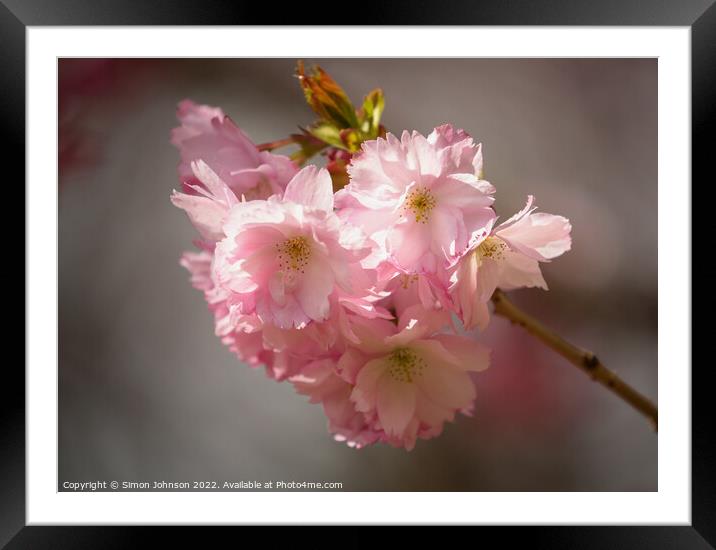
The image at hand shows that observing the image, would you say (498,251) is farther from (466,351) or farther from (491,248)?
(466,351)

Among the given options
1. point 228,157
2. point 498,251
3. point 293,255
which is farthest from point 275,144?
point 498,251

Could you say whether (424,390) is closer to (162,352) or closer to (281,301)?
(281,301)

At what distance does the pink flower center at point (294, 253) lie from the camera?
23.8 inches

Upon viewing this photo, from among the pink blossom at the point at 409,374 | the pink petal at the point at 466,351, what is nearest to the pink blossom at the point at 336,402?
the pink blossom at the point at 409,374

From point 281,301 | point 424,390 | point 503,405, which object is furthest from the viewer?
point 503,405

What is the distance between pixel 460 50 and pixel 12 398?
2.61 feet

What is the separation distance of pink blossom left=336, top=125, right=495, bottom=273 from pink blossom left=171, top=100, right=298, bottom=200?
0.40 feet

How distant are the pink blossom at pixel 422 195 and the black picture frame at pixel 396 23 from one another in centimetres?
31

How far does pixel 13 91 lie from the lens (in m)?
0.87

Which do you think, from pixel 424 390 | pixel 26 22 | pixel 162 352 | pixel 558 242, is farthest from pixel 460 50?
pixel 162 352

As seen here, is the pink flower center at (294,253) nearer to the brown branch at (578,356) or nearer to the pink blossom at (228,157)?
the pink blossom at (228,157)

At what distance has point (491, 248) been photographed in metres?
0.65

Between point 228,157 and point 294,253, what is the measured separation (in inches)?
7.4

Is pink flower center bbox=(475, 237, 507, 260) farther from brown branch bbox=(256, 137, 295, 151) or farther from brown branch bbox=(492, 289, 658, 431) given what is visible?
brown branch bbox=(256, 137, 295, 151)
